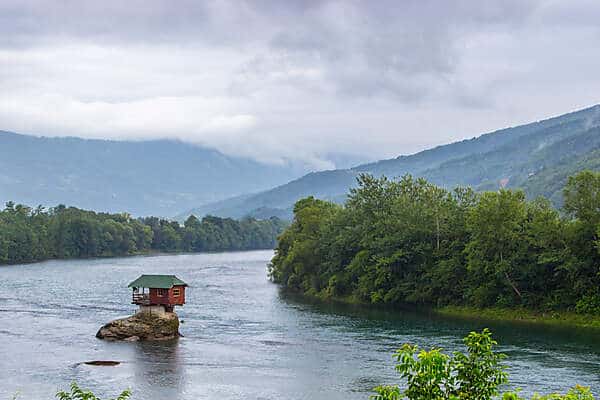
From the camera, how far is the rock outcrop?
76250mm

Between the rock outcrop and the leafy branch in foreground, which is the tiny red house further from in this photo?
the leafy branch in foreground

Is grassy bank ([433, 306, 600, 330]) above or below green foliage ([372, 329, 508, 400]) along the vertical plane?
below

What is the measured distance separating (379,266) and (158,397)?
56.8m

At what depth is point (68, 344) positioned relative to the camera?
237 ft

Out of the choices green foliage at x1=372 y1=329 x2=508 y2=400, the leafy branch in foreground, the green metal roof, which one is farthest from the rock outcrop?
the leafy branch in foreground

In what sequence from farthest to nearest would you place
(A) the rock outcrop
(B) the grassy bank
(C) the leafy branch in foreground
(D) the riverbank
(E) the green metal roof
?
(D) the riverbank → (B) the grassy bank → (E) the green metal roof → (A) the rock outcrop → (C) the leafy branch in foreground

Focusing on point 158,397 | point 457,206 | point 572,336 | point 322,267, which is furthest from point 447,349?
point 322,267

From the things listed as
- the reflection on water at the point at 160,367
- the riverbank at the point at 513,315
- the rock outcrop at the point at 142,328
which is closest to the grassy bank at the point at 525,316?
the riverbank at the point at 513,315

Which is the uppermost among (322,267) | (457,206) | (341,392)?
(457,206)

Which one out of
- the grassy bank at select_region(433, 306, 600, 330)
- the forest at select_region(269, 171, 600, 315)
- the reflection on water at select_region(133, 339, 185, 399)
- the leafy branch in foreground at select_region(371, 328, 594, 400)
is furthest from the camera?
the forest at select_region(269, 171, 600, 315)

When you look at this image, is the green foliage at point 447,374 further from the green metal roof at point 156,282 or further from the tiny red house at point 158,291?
the tiny red house at point 158,291

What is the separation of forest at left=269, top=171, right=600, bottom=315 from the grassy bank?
1027 millimetres

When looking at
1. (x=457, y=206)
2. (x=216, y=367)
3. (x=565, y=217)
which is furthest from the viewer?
→ (x=457, y=206)

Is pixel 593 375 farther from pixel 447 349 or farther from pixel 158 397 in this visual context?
pixel 158 397
